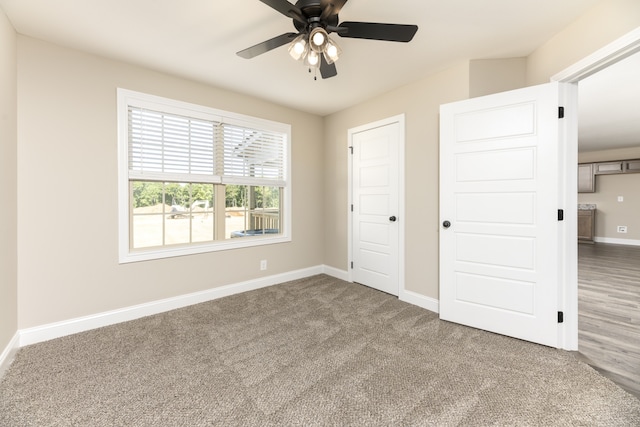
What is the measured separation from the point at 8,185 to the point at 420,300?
3697 millimetres

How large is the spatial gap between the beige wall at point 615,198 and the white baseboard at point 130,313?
8648 mm

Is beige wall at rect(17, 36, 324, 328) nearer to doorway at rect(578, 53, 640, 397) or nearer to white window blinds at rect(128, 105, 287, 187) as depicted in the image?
white window blinds at rect(128, 105, 287, 187)

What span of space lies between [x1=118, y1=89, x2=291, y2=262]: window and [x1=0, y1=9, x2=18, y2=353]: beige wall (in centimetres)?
67

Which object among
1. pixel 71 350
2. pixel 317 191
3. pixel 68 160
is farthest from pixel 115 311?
pixel 317 191

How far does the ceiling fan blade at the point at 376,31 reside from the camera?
1558mm

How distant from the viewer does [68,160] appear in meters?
2.35

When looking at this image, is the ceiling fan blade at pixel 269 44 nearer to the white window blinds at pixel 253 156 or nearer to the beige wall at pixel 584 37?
the white window blinds at pixel 253 156

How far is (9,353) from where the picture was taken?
1.98 meters

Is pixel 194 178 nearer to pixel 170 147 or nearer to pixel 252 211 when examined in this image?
pixel 170 147

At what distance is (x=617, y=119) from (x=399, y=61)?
14.2ft

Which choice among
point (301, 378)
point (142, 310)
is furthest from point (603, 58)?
point (142, 310)

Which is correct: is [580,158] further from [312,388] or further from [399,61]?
[312,388]

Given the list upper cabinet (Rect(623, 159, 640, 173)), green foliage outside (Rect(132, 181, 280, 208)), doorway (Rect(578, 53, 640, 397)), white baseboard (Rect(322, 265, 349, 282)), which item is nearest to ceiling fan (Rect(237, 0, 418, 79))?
green foliage outside (Rect(132, 181, 280, 208))

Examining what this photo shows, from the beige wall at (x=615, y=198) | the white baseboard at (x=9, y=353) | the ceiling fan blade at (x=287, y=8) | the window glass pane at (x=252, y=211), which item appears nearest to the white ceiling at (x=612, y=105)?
the beige wall at (x=615, y=198)
